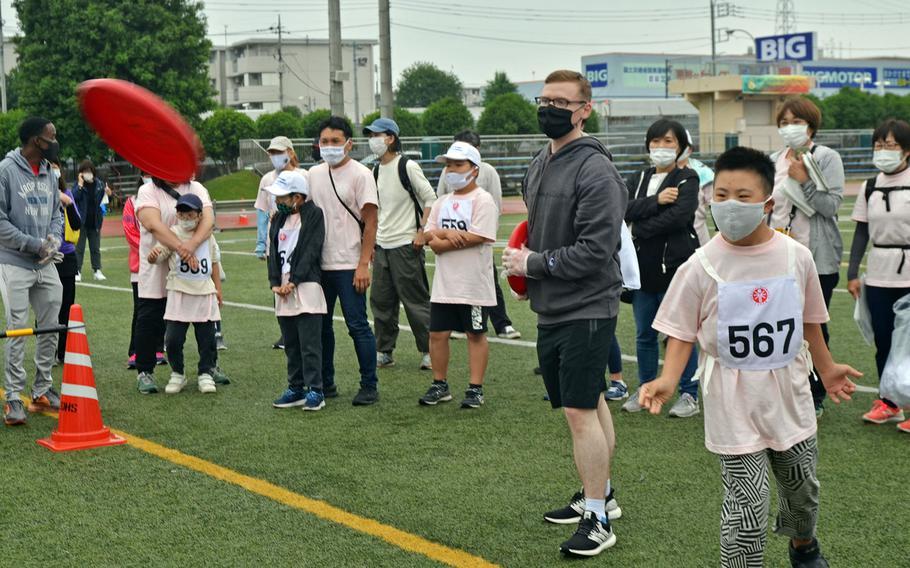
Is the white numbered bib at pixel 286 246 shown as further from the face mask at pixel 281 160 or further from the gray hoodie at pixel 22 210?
the face mask at pixel 281 160

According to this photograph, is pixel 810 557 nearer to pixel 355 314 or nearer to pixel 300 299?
pixel 355 314

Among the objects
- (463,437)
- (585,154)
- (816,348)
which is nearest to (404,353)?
(463,437)

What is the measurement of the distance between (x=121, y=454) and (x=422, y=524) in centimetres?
254

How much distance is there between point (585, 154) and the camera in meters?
5.32

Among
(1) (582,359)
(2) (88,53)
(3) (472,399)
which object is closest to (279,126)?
(2) (88,53)

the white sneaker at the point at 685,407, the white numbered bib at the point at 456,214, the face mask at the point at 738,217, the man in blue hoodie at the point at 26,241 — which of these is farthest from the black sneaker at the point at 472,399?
the face mask at the point at 738,217

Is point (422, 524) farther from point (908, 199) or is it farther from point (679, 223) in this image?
point (908, 199)

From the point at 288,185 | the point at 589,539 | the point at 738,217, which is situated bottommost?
the point at 589,539

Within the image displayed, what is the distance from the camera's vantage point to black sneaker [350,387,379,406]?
8625 mm

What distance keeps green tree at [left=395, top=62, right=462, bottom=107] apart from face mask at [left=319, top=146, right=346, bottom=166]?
121739 millimetres

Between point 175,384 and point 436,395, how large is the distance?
228cm

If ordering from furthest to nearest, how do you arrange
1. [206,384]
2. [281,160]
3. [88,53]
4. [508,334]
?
[88,53] < [508,334] < [281,160] < [206,384]

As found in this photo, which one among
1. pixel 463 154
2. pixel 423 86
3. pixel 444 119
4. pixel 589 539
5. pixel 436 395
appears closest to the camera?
pixel 589 539

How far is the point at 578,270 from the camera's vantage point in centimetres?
520
